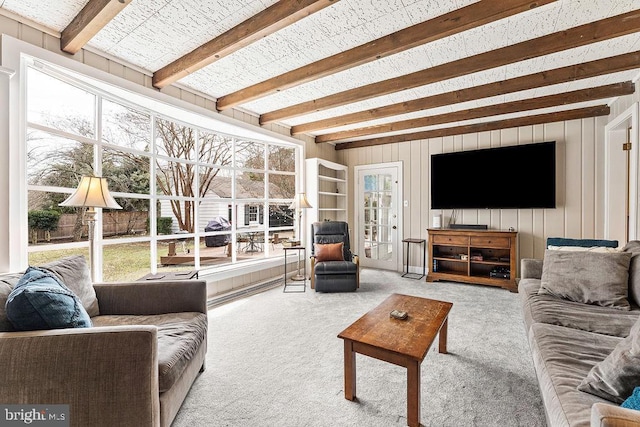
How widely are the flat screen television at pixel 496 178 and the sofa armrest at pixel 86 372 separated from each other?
Result: 4712 millimetres

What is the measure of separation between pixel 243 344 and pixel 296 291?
5.39 ft

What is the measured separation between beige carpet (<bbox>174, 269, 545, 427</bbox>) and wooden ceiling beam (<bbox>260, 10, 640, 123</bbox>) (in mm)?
2448

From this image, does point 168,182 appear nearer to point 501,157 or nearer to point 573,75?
point 573,75

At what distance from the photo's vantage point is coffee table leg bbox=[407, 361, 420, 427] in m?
1.48

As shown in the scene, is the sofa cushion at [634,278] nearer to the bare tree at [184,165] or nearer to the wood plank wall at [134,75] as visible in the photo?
the wood plank wall at [134,75]

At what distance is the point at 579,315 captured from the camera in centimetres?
191

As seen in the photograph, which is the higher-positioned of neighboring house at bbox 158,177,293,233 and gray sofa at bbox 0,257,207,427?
neighboring house at bbox 158,177,293,233

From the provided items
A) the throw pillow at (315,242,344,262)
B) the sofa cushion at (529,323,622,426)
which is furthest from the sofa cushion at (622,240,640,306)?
the throw pillow at (315,242,344,262)

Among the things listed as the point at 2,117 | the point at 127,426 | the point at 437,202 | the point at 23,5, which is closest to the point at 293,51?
the point at 23,5

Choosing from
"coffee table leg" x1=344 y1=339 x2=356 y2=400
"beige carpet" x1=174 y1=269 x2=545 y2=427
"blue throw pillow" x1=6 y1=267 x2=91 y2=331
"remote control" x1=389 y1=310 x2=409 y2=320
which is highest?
"blue throw pillow" x1=6 y1=267 x2=91 y2=331

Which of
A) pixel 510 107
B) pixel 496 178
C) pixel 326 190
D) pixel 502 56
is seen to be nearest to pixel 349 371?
pixel 502 56

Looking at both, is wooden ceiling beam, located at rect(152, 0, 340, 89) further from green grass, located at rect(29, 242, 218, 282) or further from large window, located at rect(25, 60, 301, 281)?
green grass, located at rect(29, 242, 218, 282)

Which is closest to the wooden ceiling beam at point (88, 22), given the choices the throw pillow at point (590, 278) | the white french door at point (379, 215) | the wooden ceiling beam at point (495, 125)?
the throw pillow at point (590, 278)

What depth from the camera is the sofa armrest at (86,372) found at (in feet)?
3.83
